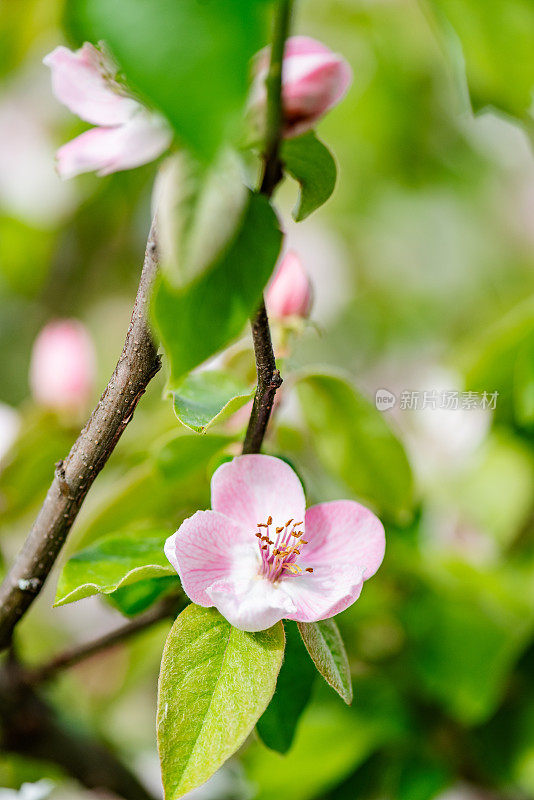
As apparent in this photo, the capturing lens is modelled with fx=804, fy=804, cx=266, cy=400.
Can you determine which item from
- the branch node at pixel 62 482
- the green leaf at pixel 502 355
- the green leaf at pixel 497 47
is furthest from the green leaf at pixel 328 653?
the green leaf at pixel 502 355

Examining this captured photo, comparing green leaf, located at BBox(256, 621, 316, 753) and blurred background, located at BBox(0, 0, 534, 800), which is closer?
green leaf, located at BBox(256, 621, 316, 753)

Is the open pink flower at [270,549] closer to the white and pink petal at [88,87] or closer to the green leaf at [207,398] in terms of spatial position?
the green leaf at [207,398]

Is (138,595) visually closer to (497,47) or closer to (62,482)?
(62,482)

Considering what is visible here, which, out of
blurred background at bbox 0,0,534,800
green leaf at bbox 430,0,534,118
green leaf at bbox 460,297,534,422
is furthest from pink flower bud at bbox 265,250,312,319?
green leaf at bbox 460,297,534,422

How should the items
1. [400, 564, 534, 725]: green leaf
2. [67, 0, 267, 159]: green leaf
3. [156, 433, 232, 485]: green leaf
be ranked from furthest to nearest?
[400, 564, 534, 725]: green leaf < [156, 433, 232, 485]: green leaf < [67, 0, 267, 159]: green leaf

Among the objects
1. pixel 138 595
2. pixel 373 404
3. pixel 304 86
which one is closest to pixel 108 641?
pixel 138 595

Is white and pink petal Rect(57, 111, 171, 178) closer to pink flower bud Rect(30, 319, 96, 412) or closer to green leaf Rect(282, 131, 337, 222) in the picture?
green leaf Rect(282, 131, 337, 222)
